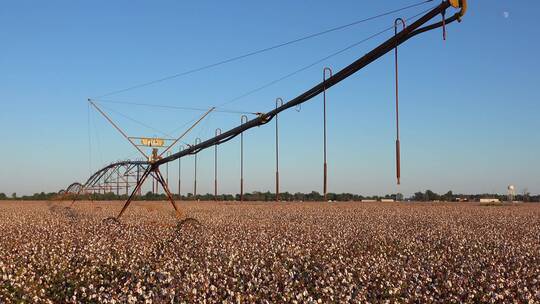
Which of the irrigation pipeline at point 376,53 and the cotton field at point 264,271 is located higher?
the irrigation pipeline at point 376,53

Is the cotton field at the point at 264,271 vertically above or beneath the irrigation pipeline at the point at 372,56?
beneath

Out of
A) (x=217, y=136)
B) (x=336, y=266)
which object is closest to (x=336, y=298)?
(x=336, y=266)

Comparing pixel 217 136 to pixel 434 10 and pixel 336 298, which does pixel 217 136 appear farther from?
pixel 336 298

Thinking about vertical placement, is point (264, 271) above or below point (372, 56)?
below

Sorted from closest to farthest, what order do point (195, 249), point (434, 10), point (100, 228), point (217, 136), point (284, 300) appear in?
point (284, 300)
point (434, 10)
point (195, 249)
point (100, 228)
point (217, 136)

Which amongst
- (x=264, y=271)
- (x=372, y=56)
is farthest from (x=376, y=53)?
(x=264, y=271)

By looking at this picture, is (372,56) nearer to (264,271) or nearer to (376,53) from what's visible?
(376,53)

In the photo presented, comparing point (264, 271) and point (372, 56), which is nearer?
point (264, 271)

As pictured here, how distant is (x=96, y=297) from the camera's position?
373 inches

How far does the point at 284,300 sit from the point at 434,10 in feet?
23.2

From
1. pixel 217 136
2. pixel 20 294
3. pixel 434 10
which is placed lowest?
pixel 20 294

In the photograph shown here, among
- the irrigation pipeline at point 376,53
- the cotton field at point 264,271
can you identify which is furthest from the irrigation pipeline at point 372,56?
the cotton field at point 264,271

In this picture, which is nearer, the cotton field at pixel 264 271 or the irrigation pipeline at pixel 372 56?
the cotton field at pixel 264 271

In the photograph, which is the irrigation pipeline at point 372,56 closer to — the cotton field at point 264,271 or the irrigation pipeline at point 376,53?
the irrigation pipeline at point 376,53
